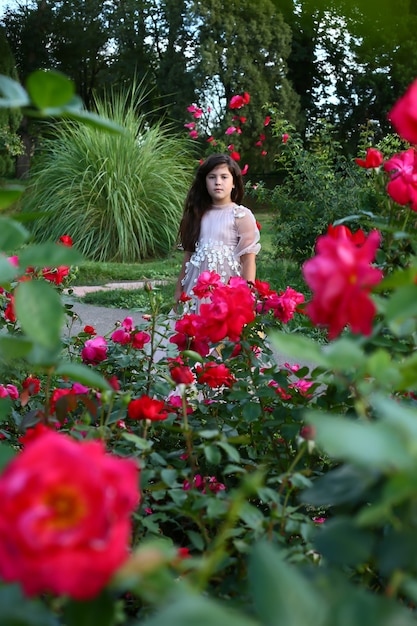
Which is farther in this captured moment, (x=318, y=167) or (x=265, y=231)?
(x=265, y=231)

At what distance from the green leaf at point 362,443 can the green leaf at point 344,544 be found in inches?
3.6

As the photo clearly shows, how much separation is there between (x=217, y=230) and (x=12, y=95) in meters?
2.97

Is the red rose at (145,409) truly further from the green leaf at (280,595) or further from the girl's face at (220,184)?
the girl's face at (220,184)

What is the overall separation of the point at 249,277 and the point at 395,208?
7.19 feet

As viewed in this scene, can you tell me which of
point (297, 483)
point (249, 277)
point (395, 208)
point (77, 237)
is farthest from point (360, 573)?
point (77, 237)

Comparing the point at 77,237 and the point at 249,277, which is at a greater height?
the point at 249,277

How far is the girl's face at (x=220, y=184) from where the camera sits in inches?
143

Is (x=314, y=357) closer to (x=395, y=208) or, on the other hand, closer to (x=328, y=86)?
(x=395, y=208)

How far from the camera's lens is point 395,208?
122 cm

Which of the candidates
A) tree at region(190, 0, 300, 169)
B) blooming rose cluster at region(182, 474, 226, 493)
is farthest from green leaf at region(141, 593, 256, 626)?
tree at region(190, 0, 300, 169)

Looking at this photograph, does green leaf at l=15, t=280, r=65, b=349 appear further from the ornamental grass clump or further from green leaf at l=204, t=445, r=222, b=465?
the ornamental grass clump

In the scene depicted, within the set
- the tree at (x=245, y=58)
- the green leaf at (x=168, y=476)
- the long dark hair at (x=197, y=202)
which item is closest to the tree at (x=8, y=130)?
the tree at (x=245, y=58)

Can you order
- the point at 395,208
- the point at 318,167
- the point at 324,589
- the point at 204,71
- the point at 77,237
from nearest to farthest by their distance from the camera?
the point at 324,589 < the point at 395,208 < the point at 318,167 < the point at 77,237 < the point at 204,71

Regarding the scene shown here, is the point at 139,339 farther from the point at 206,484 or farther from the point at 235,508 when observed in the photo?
the point at 235,508
